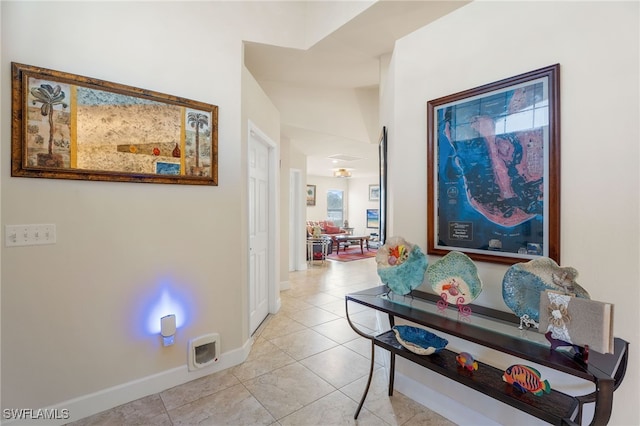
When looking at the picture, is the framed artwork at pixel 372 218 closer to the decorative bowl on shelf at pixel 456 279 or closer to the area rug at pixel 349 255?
the area rug at pixel 349 255

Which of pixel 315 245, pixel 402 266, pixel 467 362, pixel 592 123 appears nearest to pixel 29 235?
pixel 402 266

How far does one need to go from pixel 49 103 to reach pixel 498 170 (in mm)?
2630

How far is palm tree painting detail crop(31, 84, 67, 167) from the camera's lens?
65.7 inches

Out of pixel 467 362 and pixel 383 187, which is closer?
pixel 467 362

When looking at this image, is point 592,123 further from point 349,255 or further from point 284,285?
point 349,255

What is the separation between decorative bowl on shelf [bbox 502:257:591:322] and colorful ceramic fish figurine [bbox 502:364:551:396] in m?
0.24

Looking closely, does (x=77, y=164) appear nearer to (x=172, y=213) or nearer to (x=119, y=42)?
(x=172, y=213)

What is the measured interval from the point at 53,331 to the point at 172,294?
665 mm

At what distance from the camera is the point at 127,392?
6.43 feet

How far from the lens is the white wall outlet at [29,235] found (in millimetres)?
1623

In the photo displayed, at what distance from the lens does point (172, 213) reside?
2133 mm

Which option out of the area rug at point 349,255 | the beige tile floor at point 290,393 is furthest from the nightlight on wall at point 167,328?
the area rug at point 349,255

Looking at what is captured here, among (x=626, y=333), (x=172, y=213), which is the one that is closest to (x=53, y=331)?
(x=172, y=213)

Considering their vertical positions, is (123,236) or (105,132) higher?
(105,132)
